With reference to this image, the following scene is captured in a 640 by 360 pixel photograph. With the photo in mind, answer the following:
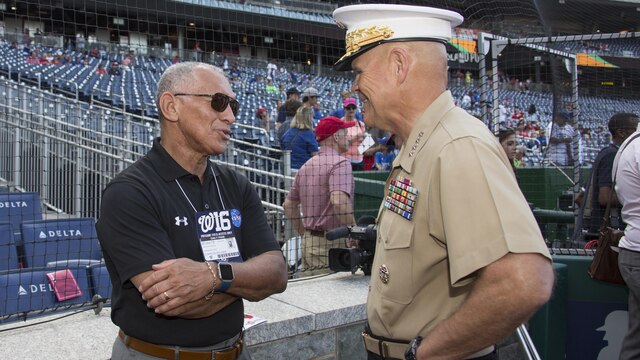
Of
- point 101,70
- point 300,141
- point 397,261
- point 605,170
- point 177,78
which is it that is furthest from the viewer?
point 101,70

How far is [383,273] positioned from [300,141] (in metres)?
4.98

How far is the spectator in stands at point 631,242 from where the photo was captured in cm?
357

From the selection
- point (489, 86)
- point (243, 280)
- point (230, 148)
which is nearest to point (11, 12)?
point (230, 148)

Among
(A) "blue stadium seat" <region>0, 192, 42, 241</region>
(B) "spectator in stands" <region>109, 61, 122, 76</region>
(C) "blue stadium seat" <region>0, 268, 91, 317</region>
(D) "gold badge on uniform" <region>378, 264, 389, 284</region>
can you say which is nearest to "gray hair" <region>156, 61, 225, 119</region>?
(D) "gold badge on uniform" <region>378, 264, 389, 284</region>

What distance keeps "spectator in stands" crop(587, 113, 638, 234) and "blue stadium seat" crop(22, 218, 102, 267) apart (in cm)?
408

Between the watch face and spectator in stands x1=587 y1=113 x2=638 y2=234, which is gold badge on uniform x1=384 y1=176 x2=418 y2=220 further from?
spectator in stands x1=587 y1=113 x2=638 y2=234

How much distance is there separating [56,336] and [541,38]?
4551 millimetres

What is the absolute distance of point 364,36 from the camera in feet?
5.53

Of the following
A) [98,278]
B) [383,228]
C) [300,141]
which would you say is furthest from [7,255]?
[383,228]

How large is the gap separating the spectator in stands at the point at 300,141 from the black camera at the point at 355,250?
4047 millimetres

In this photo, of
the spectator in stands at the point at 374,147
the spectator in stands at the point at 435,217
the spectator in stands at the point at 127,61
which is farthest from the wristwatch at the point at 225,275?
the spectator in stands at the point at 127,61

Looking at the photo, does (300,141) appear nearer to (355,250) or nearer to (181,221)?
(355,250)

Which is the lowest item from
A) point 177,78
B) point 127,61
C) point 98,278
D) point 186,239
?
point 98,278

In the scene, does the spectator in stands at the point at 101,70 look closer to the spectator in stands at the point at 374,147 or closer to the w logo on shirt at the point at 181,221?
the spectator in stands at the point at 374,147
